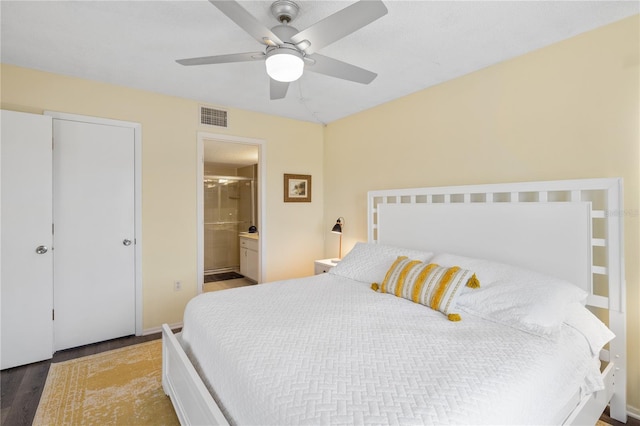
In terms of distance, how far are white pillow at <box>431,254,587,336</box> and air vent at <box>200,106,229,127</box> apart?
2934 mm

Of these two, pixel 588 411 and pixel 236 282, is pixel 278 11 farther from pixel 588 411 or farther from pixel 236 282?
pixel 236 282

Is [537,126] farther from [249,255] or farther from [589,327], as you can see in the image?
[249,255]

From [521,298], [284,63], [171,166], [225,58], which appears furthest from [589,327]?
[171,166]

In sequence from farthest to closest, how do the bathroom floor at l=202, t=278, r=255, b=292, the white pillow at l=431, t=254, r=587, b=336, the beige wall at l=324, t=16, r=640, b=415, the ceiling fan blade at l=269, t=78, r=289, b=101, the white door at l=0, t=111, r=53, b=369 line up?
the bathroom floor at l=202, t=278, r=255, b=292
the white door at l=0, t=111, r=53, b=369
the ceiling fan blade at l=269, t=78, r=289, b=101
the beige wall at l=324, t=16, r=640, b=415
the white pillow at l=431, t=254, r=587, b=336

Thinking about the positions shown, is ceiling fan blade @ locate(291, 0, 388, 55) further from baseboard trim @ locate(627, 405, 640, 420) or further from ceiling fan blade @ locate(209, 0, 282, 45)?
baseboard trim @ locate(627, 405, 640, 420)

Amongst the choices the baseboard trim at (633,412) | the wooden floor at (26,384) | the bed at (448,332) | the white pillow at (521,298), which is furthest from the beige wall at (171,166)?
the baseboard trim at (633,412)

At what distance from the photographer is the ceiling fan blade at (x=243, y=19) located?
1.32 metres

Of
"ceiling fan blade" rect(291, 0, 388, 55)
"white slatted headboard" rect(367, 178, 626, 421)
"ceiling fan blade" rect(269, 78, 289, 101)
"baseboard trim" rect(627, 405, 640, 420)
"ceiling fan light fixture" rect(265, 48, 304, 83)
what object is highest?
"ceiling fan blade" rect(291, 0, 388, 55)

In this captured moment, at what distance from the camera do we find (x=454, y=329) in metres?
1.62

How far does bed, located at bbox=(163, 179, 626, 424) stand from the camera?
42.9 inches

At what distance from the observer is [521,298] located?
1720 millimetres

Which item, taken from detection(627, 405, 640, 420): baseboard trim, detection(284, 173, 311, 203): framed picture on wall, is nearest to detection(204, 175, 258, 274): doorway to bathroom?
detection(284, 173, 311, 203): framed picture on wall

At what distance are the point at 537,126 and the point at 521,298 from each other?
131 cm

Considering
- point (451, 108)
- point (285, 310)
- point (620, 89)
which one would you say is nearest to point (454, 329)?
point (285, 310)
